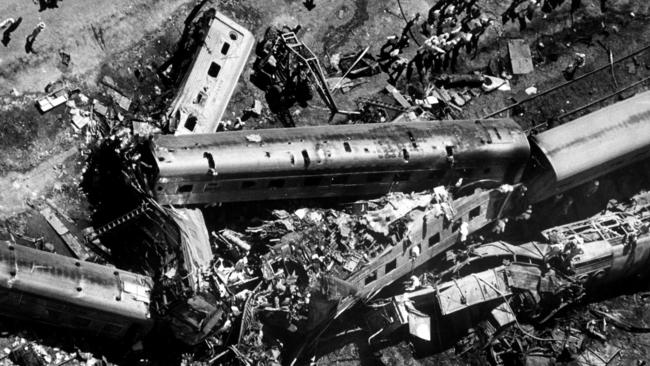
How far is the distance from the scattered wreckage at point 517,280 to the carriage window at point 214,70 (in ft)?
23.4

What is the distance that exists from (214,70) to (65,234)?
5.60m

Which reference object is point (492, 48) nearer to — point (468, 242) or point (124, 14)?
point (468, 242)

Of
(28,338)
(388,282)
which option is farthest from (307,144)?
(28,338)

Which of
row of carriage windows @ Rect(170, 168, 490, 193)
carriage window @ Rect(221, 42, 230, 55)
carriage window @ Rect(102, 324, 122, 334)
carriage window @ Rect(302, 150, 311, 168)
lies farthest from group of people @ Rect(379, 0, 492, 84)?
carriage window @ Rect(102, 324, 122, 334)

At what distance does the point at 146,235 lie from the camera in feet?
86.7

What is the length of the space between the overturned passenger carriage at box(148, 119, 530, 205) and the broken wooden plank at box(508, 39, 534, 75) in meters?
3.62

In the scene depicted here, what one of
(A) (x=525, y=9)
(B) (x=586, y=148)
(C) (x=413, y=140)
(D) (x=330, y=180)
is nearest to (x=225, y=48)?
(D) (x=330, y=180)

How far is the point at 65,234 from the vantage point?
2684cm

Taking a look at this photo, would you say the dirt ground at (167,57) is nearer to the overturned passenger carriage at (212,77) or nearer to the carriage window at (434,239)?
the overturned passenger carriage at (212,77)

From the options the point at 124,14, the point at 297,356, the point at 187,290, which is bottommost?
the point at 297,356

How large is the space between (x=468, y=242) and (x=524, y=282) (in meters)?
1.85

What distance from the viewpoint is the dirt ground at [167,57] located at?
27.7m

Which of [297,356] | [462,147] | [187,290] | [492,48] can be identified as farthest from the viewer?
[492,48]

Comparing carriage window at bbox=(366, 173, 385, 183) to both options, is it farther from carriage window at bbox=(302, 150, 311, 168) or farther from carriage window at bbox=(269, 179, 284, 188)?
carriage window at bbox=(269, 179, 284, 188)
